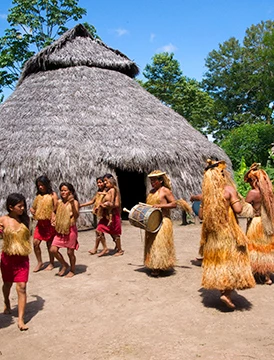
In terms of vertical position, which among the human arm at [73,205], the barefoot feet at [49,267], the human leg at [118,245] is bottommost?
the barefoot feet at [49,267]

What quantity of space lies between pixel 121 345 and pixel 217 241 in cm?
145

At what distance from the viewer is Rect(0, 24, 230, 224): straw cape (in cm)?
1005

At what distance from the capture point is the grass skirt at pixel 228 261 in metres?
3.95

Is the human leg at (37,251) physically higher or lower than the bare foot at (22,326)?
higher

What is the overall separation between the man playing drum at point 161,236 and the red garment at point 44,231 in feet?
5.10

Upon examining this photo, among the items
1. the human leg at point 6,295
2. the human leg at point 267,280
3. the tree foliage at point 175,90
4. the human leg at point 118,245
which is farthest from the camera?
the tree foliage at point 175,90

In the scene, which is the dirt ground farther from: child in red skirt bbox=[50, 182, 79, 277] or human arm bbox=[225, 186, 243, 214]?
human arm bbox=[225, 186, 243, 214]

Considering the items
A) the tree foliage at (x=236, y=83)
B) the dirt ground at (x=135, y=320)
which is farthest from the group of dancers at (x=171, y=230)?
the tree foliage at (x=236, y=83)

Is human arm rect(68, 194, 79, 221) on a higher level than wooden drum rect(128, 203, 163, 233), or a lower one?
higher

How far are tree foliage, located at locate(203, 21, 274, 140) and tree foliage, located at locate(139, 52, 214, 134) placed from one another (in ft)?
13.2

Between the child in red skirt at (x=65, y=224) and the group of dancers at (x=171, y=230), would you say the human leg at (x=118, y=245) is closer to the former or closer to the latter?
the group of dancers at (x=171, y=230)

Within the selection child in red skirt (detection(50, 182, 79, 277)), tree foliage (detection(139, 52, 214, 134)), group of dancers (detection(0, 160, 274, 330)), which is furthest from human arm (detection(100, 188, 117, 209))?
tree foliage (detection(139, 52, 214, 134))

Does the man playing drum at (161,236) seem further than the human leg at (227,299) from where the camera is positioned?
Yes

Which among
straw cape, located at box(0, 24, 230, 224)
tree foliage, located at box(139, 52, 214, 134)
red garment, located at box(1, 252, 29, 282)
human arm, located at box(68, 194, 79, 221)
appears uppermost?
tree foliage, located at box(139, 52, 214, 134)
